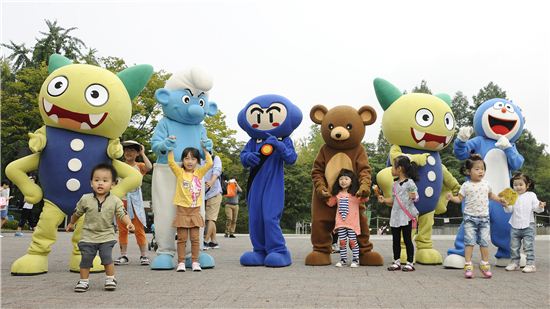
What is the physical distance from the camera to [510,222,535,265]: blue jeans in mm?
7703

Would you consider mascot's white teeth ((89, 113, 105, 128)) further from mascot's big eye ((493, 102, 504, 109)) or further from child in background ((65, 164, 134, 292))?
mascot's big eye ((493, 102, 504, 109))

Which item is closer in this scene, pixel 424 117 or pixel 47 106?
pixel 47 106

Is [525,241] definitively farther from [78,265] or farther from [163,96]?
[78,265]

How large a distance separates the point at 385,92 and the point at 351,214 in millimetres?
2238

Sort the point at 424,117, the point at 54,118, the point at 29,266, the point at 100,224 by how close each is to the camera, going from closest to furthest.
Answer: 1. the point at 100,224
2. the point at 29,266
3. the point at 54,118
4. the point at 424,117

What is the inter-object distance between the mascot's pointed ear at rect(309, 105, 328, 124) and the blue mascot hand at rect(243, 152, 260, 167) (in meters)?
1.13

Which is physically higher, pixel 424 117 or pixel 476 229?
pixel 424 117

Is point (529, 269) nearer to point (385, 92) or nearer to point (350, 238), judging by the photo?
point (350, 238)

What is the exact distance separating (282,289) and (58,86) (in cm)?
362

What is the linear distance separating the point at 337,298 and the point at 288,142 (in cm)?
355

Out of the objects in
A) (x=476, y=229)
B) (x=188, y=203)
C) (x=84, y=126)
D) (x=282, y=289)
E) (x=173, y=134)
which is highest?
(x=173, y=134)

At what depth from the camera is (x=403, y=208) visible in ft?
25.1

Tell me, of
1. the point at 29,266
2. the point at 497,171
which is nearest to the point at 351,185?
the point at 497,171

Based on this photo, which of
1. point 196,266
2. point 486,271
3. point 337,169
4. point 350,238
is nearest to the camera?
point 486,271
